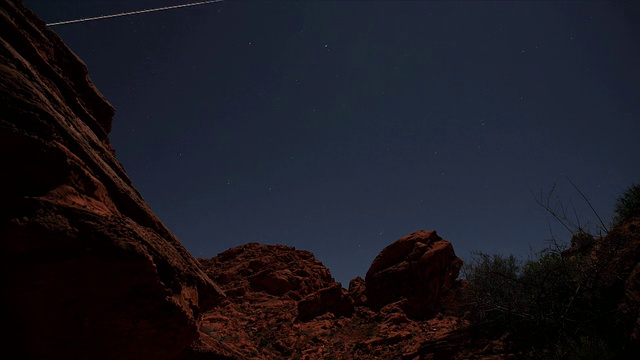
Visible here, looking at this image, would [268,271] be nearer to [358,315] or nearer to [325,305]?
[325,305]

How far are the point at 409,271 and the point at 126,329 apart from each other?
698 inches

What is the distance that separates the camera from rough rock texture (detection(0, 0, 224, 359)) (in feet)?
9.86

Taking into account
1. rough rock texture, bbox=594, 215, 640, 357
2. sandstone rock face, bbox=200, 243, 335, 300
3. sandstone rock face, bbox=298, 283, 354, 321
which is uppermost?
sandstone rock face, bbox=200, 243, 335, 300

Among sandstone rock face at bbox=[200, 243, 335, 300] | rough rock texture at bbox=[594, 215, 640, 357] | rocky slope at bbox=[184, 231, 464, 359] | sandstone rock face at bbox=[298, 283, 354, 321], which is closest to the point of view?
rough rock texture at bbox=[594, 215, 640, 357]

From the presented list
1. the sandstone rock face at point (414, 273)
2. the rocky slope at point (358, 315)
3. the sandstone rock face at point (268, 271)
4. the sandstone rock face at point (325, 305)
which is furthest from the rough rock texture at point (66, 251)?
the sandstone rock face at point (268, 271)

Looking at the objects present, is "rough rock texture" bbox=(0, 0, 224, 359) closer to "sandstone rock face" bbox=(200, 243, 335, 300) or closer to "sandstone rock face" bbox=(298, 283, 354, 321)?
"sandstone rock face" bbox=(298, 283, 354, 321)

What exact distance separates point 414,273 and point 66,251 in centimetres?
1849

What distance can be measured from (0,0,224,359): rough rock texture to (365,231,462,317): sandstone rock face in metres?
16.7

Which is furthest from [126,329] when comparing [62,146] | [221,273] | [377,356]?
[221,273]

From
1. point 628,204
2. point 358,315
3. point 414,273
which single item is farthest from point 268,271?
point 628,204

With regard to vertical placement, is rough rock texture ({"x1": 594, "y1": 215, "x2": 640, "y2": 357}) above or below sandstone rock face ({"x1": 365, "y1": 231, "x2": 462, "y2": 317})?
below

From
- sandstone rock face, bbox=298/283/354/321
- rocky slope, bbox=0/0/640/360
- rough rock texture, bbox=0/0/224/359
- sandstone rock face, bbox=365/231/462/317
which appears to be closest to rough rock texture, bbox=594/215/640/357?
rocky slope, bbox=0/0/640/360

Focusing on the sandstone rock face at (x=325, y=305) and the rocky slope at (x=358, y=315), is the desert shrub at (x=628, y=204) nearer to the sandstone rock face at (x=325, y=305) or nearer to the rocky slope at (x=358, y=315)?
the rocky slope at (x=358, y=315)

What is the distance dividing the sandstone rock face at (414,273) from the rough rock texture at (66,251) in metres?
16.7
